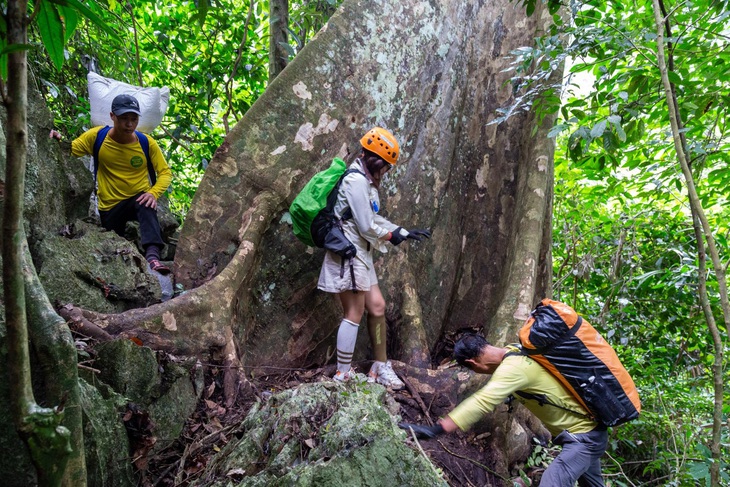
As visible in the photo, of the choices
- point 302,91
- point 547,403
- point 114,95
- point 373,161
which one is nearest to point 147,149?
point 114,95

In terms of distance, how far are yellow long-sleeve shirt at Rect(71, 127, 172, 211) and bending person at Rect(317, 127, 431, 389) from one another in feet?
6.04

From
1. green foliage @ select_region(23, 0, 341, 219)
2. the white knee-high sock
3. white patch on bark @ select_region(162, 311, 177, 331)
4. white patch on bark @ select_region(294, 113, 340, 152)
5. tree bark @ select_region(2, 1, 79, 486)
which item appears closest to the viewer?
tree bark @ select_region(2, 1, 79, 486)

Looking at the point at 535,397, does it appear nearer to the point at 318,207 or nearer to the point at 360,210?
the point at 360,210

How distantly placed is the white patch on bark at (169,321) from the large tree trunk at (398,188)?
0.04 meters

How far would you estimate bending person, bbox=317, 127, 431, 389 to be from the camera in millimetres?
4227

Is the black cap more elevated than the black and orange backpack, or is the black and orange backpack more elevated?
the black cap

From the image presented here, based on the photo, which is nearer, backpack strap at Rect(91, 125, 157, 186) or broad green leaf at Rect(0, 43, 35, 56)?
broad green leaf at Rect(0, 43, 35, 56)

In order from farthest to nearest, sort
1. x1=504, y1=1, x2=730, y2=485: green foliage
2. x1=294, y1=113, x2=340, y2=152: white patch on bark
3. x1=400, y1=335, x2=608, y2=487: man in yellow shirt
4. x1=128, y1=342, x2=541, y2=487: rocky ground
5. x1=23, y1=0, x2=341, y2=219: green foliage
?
x1=23, y1=0, x2=341, y2=219: green foliage → x1=294, y1=113, x2=340, y2=152: white patch on bark → x1=504, y1=1, x2=730, y2=485: green foliage → x1=400, y1=335, x2=608, y2=487: man in yellow shirt → x1=128, y1=342, x2=541, y2=487: rocky ground

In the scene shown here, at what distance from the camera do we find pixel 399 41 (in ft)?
17.8

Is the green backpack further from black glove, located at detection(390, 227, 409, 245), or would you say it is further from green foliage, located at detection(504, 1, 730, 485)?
green foliage, located at detection(504, 1, 730, 485)

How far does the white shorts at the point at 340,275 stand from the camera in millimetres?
4223

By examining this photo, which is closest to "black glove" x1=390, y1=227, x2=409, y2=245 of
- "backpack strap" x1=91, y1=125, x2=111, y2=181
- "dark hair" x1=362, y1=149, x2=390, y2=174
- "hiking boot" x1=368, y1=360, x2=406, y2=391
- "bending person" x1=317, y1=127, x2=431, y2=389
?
"bending person" x1=317, y1=127, x2=431, y2=389

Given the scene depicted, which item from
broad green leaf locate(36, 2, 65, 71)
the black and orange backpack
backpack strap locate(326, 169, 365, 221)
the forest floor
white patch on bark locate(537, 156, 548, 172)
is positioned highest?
white patch on bark locate(537, 156, 548, 172)

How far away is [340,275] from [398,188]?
1390mm
